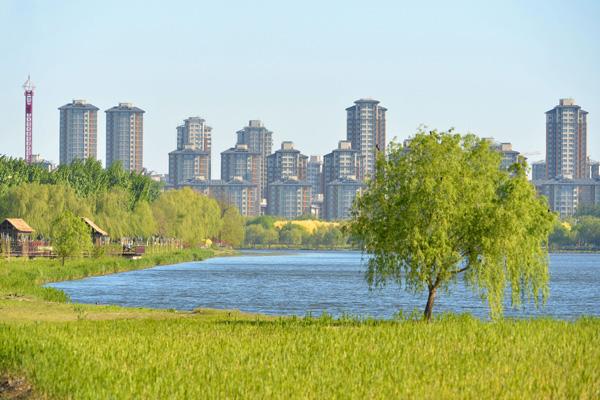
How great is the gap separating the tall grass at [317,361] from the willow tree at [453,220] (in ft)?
10.7

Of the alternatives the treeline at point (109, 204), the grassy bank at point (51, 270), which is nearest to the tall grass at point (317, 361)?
the grassy bank at point (51, 270)

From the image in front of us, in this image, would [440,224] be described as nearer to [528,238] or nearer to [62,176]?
[528,238]

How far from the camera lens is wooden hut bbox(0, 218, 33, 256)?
103106 millimetres

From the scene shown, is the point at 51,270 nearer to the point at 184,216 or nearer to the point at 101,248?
the point at 101,248

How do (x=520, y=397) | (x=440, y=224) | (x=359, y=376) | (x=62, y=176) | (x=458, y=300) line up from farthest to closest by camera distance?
(x=62, y=176) < (x=458, y=300) < (x=440, y=224) < (x=359, y=376) < (x=520, y=397)

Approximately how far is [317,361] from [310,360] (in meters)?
0.31

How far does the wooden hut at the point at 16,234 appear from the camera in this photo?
4059 inches

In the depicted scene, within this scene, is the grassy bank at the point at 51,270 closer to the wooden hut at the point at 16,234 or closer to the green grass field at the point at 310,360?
the wooden hut at the point at 16,234

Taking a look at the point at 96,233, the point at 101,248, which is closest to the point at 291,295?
the point at 101,248

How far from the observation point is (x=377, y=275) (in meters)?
38.6

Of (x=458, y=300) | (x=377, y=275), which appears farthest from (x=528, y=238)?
(x=458, y=300)

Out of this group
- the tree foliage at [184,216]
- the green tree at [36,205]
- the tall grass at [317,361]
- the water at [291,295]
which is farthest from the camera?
the tree foliage at [184,216]

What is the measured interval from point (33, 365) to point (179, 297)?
47976 mm

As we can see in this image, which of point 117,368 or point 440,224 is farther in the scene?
point 440,224
